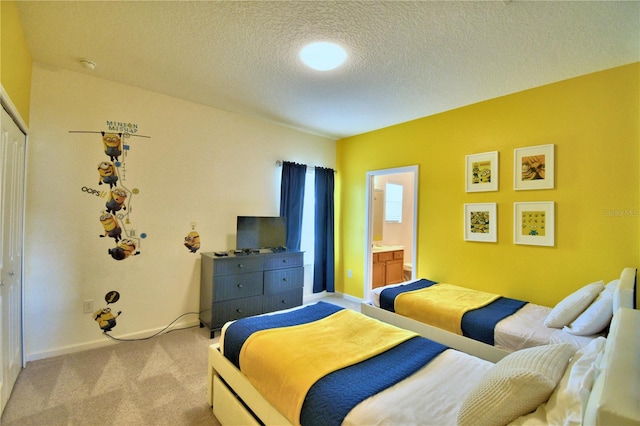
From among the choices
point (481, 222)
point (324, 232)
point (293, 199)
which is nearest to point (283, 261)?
point (293, 199)

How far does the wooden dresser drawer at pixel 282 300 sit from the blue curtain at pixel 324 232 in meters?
0.72

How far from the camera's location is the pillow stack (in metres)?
1.92

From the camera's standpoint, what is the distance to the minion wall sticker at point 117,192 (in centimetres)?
285

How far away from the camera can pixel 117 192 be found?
292 centimetres

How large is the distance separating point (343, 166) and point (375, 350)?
360 centimetres

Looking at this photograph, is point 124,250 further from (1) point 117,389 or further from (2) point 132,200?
(1) point 117,389

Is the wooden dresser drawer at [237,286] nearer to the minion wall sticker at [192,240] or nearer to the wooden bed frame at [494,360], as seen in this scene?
the minion wall sticker at [192,240]

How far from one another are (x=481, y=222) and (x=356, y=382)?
2599mm

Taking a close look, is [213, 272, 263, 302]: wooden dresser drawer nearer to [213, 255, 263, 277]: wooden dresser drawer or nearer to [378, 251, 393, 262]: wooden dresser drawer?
[213, 255, 263, 277]: wooden dresser drawer

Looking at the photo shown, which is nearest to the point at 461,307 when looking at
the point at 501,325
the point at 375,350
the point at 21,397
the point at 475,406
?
the point at 501,325

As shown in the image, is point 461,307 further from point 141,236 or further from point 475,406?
point 141,236

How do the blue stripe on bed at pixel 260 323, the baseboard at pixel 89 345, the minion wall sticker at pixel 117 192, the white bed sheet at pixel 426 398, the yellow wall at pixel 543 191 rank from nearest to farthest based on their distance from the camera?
1. the white bed sheet at pixel 426 398
2. the blue stripe on bed at pixel 260 323
3. the yellow wall at pixel 543 191
4. the baseboard at pixel 89 345
5. the minion wall sticker at pixel 117 192

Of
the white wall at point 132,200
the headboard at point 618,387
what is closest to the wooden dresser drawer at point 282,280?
the white wall at point 132,200

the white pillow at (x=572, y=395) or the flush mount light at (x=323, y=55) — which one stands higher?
the flush mount light at (x=323, y=55)
